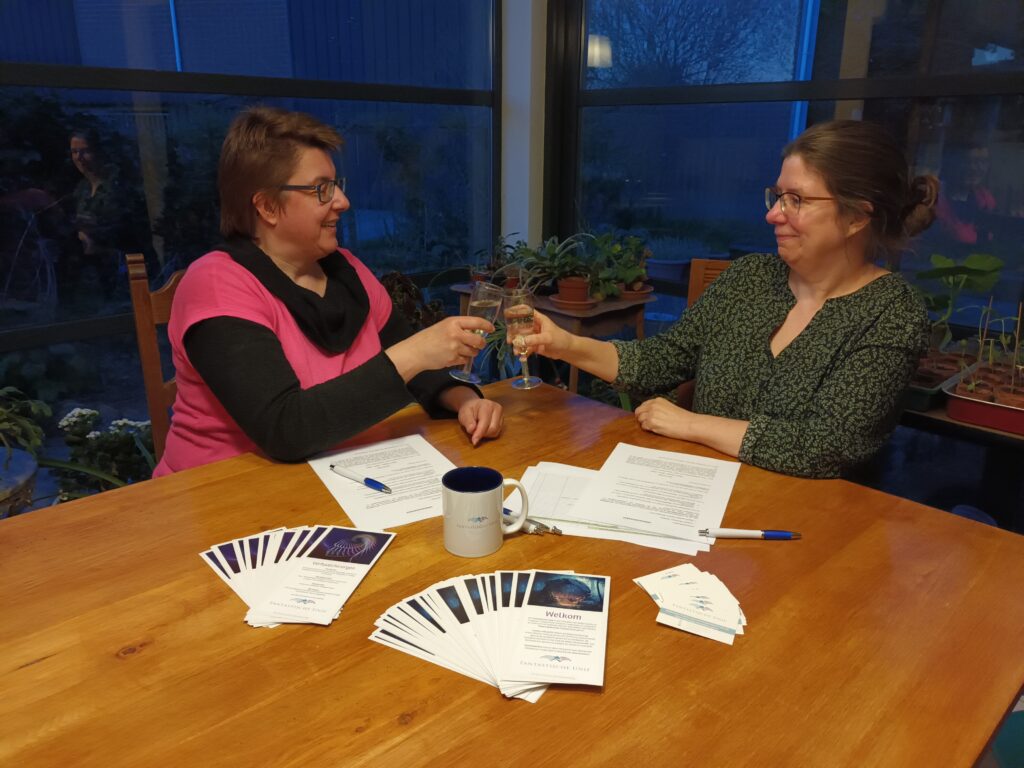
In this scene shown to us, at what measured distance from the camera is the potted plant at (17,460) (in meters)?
1.98

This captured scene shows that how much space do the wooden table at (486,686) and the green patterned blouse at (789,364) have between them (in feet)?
0.68

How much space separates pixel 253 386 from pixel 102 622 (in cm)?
52

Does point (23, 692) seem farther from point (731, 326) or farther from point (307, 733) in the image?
point (731, 326)

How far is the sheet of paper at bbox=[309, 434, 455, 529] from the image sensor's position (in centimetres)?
117

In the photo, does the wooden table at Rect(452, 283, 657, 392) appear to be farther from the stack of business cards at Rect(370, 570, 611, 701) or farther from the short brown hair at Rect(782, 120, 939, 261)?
the stack of business cards at Rect(370, 570, 611, 701)

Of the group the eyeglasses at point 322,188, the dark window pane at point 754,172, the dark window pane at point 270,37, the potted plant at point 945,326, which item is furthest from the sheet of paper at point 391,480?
the dark window pane at point 754,172

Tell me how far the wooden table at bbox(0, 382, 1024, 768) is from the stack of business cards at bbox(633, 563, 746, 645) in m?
0.02

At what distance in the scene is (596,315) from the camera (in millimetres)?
2916

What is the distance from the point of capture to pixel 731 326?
5.69ft

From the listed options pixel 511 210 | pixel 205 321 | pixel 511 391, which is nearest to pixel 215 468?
pixel 205 321

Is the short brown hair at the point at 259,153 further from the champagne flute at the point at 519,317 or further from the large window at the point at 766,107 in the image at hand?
the large window at the point at 766,107

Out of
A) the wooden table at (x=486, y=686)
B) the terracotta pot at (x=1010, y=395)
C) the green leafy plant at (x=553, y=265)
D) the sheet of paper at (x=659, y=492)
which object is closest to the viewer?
the wooden table at (x=486, y=686)

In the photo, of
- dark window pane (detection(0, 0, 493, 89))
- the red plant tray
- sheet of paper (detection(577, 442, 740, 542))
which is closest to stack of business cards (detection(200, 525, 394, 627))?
sheet of paper (detection(577, 442, 740, 542))

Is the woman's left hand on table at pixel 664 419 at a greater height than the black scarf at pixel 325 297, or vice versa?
the black scarf at pixel 325 297
